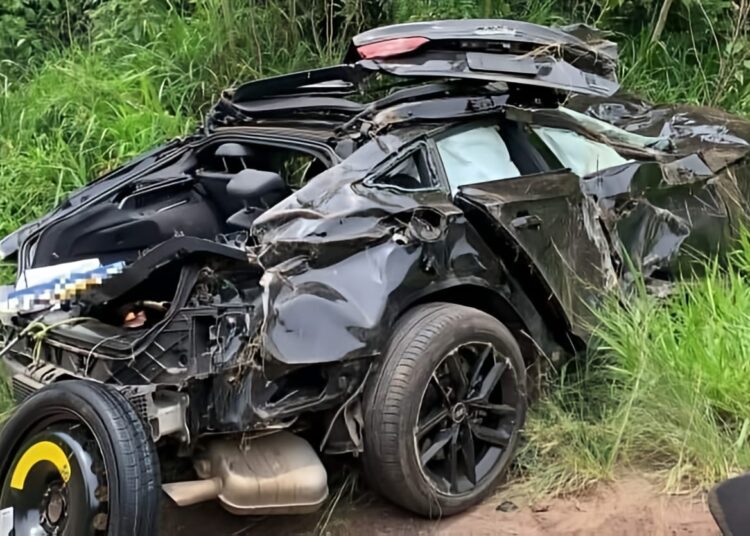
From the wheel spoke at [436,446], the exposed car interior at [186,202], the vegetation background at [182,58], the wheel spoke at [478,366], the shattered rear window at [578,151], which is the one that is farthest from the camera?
the vegetation background at [182,58]

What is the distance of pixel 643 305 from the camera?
165 inches

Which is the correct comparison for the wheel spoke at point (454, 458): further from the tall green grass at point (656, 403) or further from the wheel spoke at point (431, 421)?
the tall green grass at point (656, 403)

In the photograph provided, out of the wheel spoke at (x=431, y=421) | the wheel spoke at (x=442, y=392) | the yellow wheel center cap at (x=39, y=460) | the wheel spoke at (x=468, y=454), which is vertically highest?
the yellow wheel center cap at (x=39, y=460)

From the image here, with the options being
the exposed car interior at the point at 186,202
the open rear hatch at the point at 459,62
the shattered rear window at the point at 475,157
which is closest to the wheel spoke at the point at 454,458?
the shattered rear window at the point at 475,157

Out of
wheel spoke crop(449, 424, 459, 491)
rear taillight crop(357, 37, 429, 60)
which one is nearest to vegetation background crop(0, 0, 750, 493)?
wheel spoke crop(449, 424, 459, 491)

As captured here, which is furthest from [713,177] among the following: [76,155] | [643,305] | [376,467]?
[76,155]

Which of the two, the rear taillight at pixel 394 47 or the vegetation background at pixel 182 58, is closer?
the rear taillight at pixel 394 47

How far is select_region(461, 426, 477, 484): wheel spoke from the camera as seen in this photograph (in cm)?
370

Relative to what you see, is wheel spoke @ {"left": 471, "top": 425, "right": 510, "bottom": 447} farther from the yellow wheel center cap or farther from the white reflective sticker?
the white reflective sticker

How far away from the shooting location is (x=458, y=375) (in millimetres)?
3676

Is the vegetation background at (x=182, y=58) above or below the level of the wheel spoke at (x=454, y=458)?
above

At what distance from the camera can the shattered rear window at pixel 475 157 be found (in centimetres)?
402

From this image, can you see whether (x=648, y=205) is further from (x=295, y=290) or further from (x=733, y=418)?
(x=295, y=290)

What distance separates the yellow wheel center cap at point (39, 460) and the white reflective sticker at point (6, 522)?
87mm
